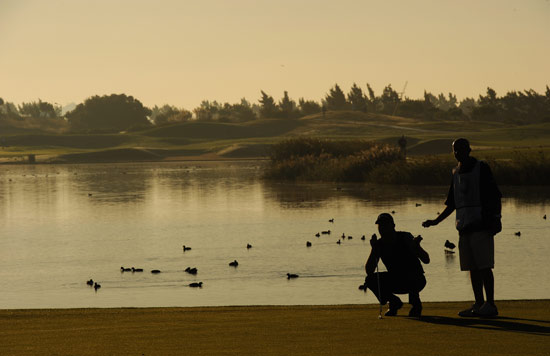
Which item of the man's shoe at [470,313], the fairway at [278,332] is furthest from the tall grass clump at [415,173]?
the man's shoe at [470,313]

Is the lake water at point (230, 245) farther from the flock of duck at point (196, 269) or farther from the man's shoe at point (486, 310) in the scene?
the man's shoe at point (486, 310)

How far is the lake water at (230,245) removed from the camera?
2552 centimetres

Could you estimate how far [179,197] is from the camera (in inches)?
2719

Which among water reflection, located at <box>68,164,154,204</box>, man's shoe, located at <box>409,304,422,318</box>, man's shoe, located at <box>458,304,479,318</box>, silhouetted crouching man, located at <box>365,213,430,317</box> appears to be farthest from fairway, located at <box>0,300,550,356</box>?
water reflection, located at <box>68,164,154,204</box>

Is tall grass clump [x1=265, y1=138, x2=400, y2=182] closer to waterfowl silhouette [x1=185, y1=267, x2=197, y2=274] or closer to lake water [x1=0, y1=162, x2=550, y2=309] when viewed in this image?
lake water [x1=0, y1=162, x2=550, y2=309]

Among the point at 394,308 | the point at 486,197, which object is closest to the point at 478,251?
the point at 486,197

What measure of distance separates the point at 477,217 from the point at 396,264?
59.3 inches

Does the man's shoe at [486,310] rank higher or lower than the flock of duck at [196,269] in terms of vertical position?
higher

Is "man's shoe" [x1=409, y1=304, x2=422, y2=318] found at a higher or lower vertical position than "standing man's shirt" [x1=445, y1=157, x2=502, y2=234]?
lower

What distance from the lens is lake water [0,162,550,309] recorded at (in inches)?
1005

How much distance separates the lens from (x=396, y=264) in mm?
16250

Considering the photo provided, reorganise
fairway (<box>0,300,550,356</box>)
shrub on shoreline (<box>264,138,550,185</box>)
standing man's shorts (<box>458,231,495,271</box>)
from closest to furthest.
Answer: fairway (<box>0,300,550,356</box>) → standing man's shorts (<box>458,231,495,271</box>) → shrub on shoreline (<box>264,138,550,185</box>)

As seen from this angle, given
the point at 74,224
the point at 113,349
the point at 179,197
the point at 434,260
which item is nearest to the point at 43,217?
the point at 74,224

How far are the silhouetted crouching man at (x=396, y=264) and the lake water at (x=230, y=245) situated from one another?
6658mm
